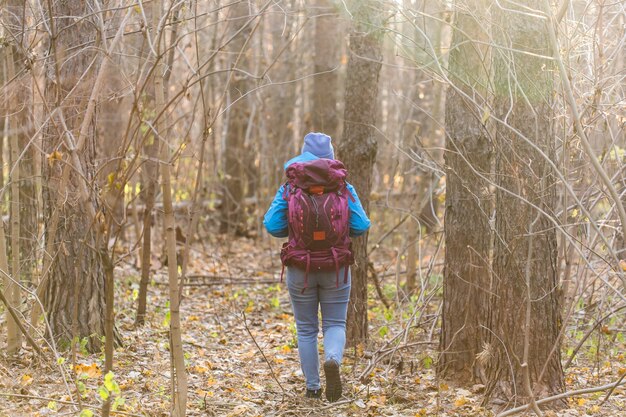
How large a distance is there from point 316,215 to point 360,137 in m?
1.90

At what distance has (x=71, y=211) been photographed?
630 cm

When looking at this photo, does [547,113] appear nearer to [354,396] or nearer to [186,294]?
[354,396]

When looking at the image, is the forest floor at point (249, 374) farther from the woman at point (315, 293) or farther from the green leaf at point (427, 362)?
the woman at point (315, 293)

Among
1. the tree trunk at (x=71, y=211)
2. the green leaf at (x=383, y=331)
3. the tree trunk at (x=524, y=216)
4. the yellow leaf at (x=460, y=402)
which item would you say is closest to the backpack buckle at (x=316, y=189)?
the tree trunk at (x=524, y=216)

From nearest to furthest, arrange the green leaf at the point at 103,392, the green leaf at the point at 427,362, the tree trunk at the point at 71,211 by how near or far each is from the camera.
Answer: the green leaf at the point at 103,392 → the tree trunk at the point at 71,211 → the green leaf at the point at 427,362

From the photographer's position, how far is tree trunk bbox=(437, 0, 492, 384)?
5859 millimetres

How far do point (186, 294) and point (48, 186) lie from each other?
4.28 metres

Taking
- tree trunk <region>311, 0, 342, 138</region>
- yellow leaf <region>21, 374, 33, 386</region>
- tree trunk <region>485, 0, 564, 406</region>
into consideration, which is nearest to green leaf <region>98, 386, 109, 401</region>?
yellow leaf <region>21, 374, 33, 386</region>

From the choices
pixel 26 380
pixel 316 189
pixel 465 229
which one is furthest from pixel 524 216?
pixel 26 380

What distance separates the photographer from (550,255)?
5012 millimetres

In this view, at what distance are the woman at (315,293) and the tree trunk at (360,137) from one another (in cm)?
134

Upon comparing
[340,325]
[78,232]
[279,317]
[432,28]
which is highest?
[432,28]

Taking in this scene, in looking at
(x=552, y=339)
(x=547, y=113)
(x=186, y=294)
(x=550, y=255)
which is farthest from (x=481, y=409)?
(x=186, y=294)

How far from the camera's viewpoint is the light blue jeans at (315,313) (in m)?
5.63
